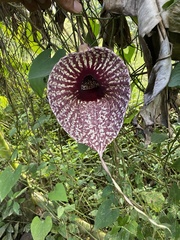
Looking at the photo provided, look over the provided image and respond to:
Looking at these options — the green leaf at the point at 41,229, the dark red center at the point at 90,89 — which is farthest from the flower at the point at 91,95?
the green leaf at the point at 41,229

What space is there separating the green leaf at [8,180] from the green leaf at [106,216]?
0.18 m

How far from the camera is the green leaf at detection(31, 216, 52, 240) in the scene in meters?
0.83

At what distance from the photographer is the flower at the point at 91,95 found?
40cm

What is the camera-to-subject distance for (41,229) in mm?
854

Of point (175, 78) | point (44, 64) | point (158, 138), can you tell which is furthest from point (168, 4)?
point (158, 138)

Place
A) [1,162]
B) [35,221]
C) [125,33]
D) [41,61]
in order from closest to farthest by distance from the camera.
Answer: [41,61], [125,33], [35,221], [1,162]

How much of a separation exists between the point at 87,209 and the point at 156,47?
103cm

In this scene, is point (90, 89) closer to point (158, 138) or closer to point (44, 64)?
point (44, 64)

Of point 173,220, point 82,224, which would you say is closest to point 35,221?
point 173,220

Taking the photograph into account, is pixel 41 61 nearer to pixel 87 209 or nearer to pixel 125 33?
pixel 125 33

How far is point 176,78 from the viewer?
0.39 metres

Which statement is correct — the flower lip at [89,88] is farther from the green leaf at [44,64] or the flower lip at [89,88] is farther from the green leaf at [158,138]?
the green leaf at [158,138]

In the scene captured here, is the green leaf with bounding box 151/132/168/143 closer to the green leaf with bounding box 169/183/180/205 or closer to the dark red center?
the green leaf with bounding box 169/183/180/205

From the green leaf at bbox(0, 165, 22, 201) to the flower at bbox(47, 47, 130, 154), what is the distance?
40cm
